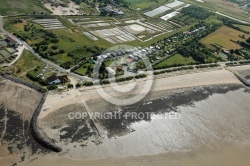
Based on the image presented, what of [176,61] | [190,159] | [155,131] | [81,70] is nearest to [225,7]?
[176,61]

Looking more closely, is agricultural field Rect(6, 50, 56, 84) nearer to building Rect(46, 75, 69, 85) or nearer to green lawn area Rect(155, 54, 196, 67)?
building Rect(46, 75, 69, 85)

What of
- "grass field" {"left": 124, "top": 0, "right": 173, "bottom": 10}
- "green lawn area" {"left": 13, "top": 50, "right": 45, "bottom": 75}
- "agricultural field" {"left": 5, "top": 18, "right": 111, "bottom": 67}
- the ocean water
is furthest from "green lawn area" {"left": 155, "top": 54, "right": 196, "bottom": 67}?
"grass field" {"left": 124, "top": 0, "right": 173, "bottom": 10}

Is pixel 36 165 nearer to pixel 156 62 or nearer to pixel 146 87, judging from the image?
pixel 146 87

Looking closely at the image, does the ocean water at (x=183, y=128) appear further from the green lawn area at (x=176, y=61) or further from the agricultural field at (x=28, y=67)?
the agricultural field at (x=28, y=67)

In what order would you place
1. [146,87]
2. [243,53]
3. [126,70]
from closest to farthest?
[146,87]
[126,70]
[243,53]

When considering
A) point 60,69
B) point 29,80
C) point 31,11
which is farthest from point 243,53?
point 31,11

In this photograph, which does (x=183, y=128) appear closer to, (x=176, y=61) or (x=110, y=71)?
(x=110, y=71)
